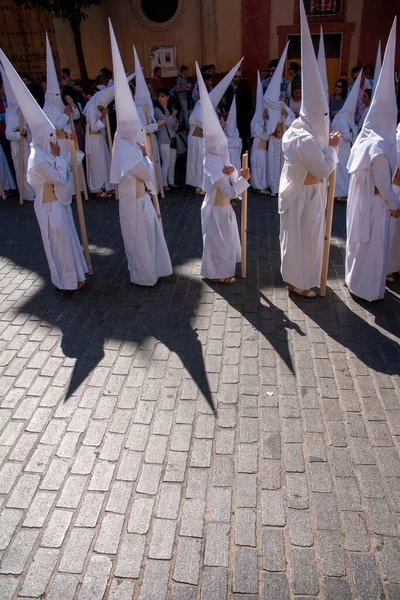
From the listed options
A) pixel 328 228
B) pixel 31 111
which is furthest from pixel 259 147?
pixel 31 111

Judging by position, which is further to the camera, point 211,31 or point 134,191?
point 211,31

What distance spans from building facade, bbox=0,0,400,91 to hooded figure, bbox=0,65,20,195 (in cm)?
709

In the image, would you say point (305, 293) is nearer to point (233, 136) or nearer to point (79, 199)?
point (79, 199)

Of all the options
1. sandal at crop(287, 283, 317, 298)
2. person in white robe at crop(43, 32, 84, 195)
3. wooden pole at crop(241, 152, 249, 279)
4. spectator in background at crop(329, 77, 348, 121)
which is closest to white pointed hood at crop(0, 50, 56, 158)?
wooden pole at crop(241, 152, 249, 279)

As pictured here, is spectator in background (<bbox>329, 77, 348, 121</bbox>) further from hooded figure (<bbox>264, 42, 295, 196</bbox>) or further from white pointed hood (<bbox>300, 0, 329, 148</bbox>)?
white pointed hood (<bbox>300, 0, 329, 148</bbox>)

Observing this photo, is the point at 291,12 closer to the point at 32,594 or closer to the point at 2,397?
the point at 2,397

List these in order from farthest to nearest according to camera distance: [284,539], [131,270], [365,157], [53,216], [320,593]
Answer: [131,270] → [53,216] → [365,157] → [284,539] → [320,593]

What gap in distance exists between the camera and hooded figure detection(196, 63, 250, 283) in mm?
5258

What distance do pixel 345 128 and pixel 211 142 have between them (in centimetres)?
420

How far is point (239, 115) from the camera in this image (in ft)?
37.8

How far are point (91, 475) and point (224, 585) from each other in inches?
47.1

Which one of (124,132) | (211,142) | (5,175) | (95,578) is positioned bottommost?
(95,578)

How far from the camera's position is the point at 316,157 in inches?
186

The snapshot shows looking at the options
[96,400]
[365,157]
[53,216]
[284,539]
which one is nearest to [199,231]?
[53,216]
